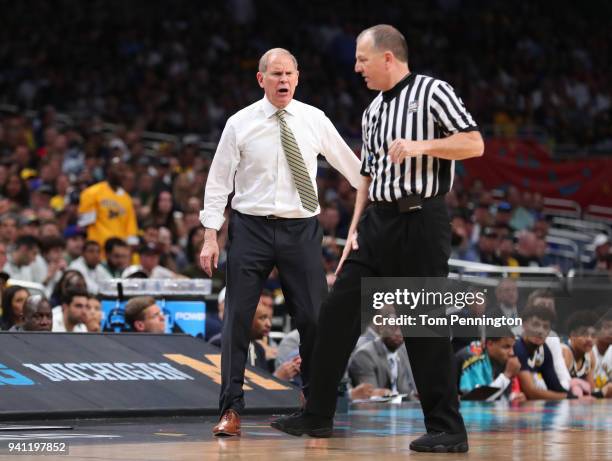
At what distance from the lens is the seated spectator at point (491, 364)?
31.9ft

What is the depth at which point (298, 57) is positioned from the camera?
2219cm

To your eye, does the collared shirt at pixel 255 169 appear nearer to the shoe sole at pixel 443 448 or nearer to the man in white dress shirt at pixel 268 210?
the man in white dress shirt at pixel 268 210

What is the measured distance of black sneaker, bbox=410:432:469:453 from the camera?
5.31 metres

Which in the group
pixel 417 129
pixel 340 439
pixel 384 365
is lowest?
pixel 340 439

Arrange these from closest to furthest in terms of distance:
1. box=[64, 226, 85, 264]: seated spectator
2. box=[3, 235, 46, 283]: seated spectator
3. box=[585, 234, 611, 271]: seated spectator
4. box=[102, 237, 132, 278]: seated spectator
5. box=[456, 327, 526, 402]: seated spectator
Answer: box=[456, 327, 526, 402]: seated spectator < box=[3, 235, 46, 283]: seated spectator < box=[102, 237, 132, 278]: seated spectator < box=[64, 226, 85, 264]: seated spectator < box=[585, 234, 611, 271]: seated spectator

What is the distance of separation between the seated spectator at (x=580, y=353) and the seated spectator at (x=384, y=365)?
1.37 m

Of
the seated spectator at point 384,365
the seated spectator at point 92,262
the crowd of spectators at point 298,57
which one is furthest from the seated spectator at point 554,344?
the crowd of spectators at point 298,57

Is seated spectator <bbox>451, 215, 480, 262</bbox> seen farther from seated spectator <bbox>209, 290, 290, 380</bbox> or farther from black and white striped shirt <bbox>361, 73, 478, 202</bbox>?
black and white striped shirt <bbox>361, 73, 478, 202</bbox>

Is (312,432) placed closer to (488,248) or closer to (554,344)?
(554,344)

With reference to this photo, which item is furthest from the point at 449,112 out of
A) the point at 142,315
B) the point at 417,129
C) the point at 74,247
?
the point at 74,247

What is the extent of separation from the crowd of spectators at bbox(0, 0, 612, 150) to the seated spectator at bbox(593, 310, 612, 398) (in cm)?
892

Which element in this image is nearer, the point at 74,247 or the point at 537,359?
the point at 537,359

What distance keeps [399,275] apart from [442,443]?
2.40 feet

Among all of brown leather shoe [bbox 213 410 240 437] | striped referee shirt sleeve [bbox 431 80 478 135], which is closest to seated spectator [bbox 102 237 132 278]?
brown leather shoe [bbox 213 410 240 437]
